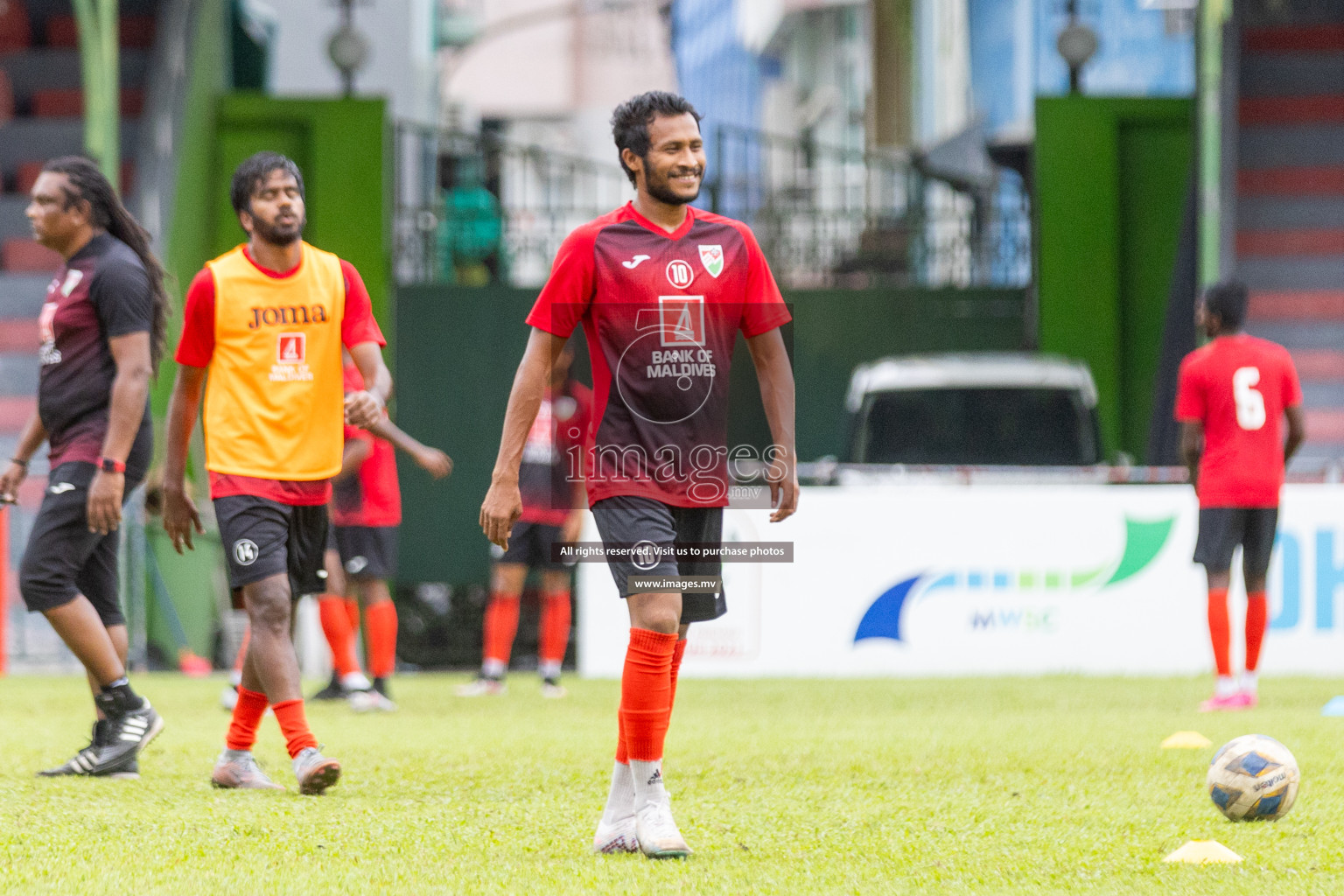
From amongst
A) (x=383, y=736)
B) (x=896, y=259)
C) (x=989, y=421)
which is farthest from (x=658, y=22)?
(x=383, y=736)

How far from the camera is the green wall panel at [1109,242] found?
1688cm

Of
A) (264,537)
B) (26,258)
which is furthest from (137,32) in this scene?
(264,537)

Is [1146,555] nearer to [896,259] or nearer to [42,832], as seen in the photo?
[896,259]

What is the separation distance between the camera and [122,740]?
6.59 m

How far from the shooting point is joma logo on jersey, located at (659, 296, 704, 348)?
511 cm

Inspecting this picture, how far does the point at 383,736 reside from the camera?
8273mm

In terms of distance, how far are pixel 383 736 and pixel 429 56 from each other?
2895cm

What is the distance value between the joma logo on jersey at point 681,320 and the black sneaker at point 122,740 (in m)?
2.64

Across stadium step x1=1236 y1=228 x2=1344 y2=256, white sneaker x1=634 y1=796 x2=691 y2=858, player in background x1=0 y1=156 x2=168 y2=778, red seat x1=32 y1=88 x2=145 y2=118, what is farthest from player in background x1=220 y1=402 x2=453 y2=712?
stadium step x1=1236 y1=228 x2=1344 y2=256

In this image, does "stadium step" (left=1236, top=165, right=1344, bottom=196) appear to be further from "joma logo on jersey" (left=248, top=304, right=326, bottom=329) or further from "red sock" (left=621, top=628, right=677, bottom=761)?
"red sock" (left=621, top=628, right=677, bottom=761)

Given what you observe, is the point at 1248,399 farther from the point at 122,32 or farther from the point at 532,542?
the point at 122,32

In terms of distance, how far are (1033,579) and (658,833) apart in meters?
8.29

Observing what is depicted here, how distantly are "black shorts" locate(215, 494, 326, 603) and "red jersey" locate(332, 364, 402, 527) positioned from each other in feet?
13.3

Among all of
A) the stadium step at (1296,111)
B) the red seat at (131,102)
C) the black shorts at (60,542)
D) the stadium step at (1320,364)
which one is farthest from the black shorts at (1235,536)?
the red seat at (131,102)
